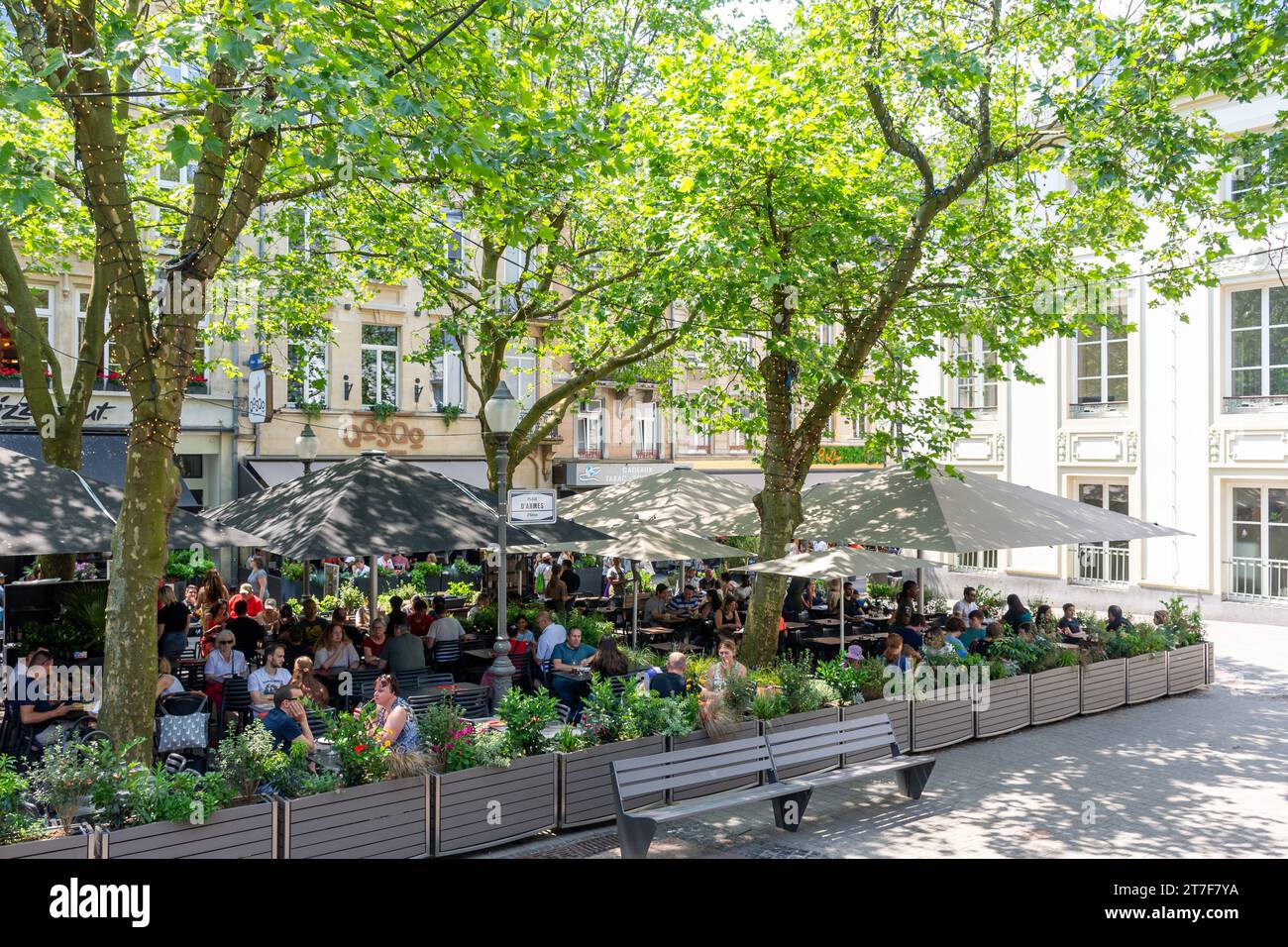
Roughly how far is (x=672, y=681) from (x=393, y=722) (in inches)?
116

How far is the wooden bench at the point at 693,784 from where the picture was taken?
8.38 meters

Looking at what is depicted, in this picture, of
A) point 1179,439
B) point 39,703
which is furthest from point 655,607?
point 1179,439

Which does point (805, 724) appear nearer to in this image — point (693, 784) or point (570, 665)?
point (693, 784)

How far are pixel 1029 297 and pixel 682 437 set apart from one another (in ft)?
79.5

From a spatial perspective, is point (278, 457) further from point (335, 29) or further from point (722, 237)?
point (335, 29)

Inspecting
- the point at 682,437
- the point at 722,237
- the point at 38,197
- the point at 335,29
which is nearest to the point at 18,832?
the point at 38,197

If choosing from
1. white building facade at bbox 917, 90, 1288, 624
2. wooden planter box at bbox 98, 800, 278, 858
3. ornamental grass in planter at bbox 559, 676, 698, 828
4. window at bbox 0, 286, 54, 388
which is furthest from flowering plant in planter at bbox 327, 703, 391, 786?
window at bbox 0, 286, 54, 388

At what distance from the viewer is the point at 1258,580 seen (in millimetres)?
23109

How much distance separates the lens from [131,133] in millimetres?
14297

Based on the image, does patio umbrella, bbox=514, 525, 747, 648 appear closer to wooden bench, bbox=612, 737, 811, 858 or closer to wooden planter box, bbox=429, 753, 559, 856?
wooden bench, bbox=612, 737, 811, 858

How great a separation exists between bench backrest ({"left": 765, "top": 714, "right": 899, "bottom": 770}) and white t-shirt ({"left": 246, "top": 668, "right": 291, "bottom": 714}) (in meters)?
4.86

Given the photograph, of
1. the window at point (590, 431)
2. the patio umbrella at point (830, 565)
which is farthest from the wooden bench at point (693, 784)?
the window at point (590, 431)

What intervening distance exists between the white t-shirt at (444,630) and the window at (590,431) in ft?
64.9

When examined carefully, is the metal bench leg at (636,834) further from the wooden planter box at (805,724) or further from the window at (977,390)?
the window at (977,390)
